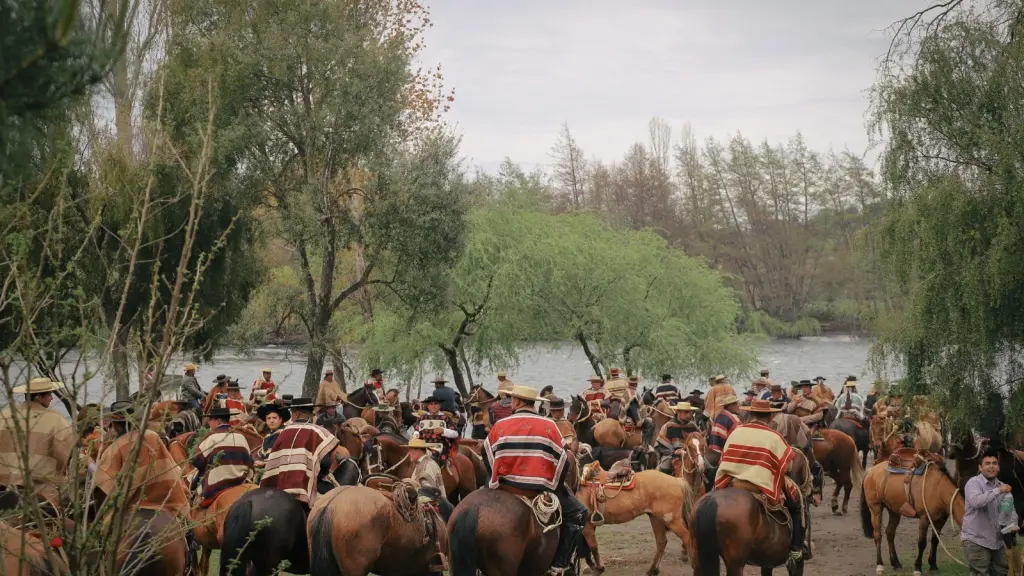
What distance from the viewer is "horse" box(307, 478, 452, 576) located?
28.3ft

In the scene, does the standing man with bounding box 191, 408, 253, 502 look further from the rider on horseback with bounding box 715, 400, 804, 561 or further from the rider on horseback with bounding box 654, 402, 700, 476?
the rider on horseback with bounding box 654, 402, 700, 476

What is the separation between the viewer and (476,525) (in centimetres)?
871

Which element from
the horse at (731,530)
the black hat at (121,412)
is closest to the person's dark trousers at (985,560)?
the horse at (731,530)

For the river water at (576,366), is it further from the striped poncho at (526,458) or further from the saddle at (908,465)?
the striped poncho at (526,458)

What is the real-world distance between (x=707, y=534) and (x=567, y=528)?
4.72 feet

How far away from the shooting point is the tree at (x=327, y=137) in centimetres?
2409

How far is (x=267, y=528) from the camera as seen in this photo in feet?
28.7

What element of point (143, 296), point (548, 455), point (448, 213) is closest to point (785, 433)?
point (548, 455)

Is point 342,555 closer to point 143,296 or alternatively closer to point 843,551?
point 843,551

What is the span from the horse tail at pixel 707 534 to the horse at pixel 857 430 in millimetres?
12055

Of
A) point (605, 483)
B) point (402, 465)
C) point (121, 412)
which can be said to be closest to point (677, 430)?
point (605, 483)

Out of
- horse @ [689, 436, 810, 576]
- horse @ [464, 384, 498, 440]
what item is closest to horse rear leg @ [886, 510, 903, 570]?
horse @ [689, 436, 810, 576]

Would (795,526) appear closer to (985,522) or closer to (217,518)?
(985,522)

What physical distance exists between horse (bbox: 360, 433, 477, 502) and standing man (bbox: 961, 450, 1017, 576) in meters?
5.70
